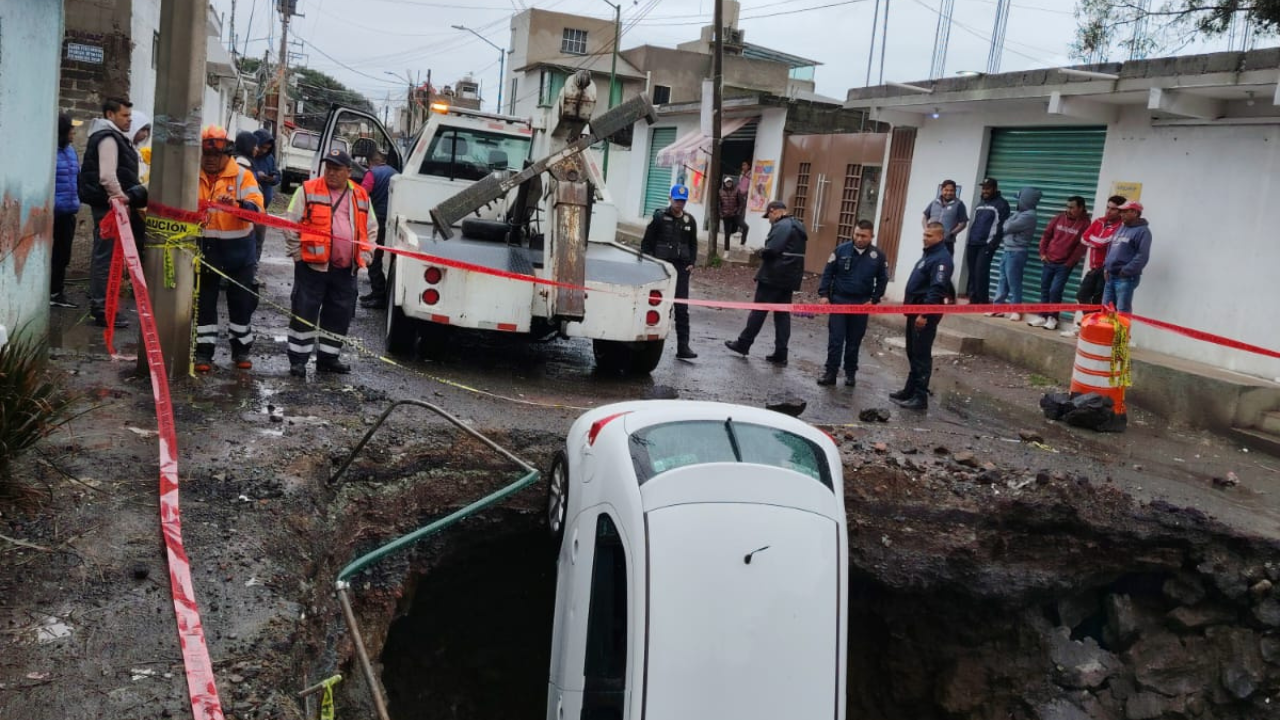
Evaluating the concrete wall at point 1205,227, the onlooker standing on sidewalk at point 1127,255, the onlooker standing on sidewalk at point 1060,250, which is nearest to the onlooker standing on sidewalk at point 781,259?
the onlooker standing on sidewalk at point 1127,255

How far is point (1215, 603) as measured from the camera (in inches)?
267

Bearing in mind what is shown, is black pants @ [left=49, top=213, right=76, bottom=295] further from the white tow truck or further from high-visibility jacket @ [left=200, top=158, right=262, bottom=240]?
the white tow truck

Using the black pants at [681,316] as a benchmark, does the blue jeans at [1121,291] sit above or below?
above

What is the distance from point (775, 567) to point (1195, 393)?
7071mm

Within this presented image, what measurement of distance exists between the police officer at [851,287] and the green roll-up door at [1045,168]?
427cm

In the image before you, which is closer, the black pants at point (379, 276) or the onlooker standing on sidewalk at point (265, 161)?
the onlooker standing on sidewalk at point (265, 161)

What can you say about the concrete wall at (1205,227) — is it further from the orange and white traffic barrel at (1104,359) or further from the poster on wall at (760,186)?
the poster on wall at (760,186)

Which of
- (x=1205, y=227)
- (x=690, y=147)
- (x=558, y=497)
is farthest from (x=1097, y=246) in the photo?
(x=690, y=147)

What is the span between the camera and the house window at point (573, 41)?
160ft

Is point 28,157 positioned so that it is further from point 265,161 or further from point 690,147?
point 690,147

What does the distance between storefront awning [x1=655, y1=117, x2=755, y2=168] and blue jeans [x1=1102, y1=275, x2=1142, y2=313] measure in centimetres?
1206

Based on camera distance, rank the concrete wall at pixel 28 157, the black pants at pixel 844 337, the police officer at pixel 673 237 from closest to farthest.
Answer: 1. the concrete wall at pixel 28 157
2. the black pants at pixel 844 337
3. the police officer at pixel 673 237

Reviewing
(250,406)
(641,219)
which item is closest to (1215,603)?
(250,406)

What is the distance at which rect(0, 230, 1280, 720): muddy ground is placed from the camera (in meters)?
5.04
